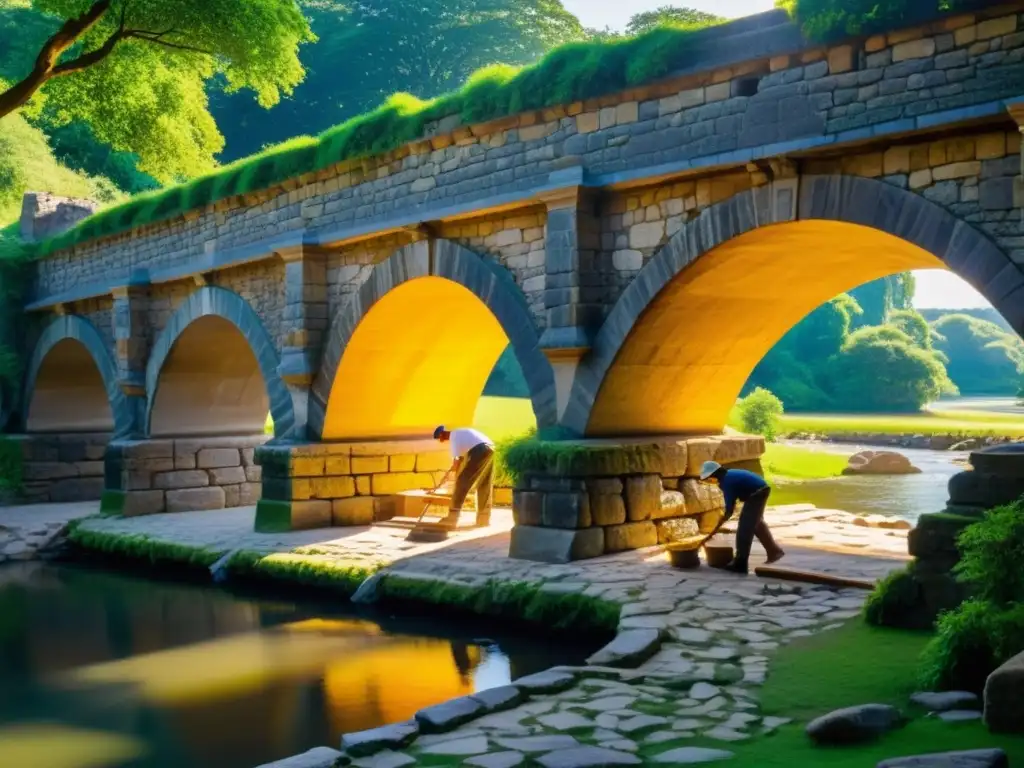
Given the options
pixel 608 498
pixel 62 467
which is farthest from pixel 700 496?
pixel 62 467

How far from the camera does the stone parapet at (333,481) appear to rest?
501 inches

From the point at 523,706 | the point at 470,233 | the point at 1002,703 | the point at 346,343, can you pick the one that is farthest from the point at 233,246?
the point at 1002,703

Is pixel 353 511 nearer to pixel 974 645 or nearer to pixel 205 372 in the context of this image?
pixel 205 372

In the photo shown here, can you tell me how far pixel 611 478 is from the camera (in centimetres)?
939

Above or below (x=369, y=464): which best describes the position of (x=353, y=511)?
below

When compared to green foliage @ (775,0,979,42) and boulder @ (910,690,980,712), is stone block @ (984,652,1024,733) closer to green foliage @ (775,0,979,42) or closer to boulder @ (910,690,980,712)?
boulder @ (910,690,980,712)

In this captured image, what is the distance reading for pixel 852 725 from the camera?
426cm

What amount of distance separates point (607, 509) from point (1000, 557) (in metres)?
4.74

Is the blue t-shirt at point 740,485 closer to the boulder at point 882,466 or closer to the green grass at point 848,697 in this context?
the green grass at point 848,697

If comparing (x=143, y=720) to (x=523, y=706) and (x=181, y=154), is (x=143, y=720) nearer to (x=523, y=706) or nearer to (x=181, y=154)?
(x=523, y=706)

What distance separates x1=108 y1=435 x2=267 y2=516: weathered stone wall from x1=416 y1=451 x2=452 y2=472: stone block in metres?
3.81

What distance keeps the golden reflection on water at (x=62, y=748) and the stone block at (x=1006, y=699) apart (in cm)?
447

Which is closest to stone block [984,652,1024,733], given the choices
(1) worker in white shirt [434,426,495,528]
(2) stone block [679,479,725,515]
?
(2) stone block [679,479,725,515]

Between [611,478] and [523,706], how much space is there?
4325 millimetres
